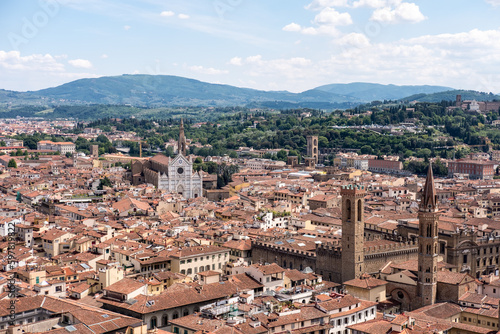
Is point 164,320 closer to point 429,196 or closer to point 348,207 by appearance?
point 348,207

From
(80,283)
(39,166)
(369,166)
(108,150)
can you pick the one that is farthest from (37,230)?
(108,150)

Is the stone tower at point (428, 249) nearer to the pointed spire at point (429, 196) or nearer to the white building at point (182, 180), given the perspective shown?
the pointed spire at point (429, 196)

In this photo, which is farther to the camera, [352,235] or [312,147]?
[312,147]

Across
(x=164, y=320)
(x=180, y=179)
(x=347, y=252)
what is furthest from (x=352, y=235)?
(x=180, y=179)

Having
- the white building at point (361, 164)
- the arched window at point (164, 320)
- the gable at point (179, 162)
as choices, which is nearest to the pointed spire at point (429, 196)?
the arched window at point (164, 320)

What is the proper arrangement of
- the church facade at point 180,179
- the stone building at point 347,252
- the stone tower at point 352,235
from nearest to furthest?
the stone tower at point 352,235, the stone building at point 347,252, the church facade at point 180,179

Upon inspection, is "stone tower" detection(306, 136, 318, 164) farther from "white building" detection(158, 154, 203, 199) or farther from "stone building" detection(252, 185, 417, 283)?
"stone building" detection(252, 185, 417, 283)
